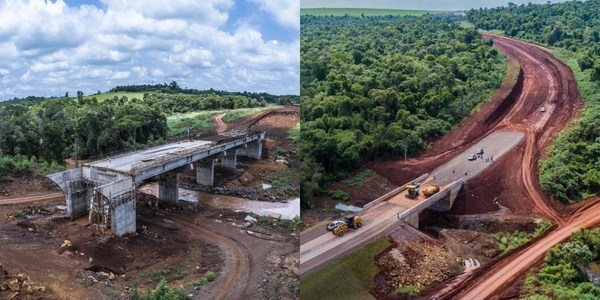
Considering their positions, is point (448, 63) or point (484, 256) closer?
point (484, 256)

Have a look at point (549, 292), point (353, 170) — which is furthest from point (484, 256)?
point (353, 170)

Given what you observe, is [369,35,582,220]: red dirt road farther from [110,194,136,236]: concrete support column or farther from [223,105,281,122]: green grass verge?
[223,105,281,122]: green grass verge

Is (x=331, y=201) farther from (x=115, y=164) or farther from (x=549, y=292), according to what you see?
(x=115, y=164)

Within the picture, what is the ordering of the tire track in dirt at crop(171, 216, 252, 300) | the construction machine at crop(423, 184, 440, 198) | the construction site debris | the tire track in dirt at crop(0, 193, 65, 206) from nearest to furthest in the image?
the construction machine at crop(423, 184, 440, 198)
the tire track in dirt at crop(171, 216, 252, 300)
the construction site debris
the tire track in dirt at crop(0, 193, 65, 206)

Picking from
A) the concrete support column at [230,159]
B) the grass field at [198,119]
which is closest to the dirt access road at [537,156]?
the concrete support column at [230,159]

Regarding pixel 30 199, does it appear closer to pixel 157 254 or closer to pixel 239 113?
pixel 157 254

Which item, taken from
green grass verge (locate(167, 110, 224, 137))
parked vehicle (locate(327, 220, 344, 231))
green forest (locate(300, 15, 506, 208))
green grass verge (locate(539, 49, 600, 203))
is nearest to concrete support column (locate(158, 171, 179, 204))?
green grass verge (locate(167, 110, 224, 137))

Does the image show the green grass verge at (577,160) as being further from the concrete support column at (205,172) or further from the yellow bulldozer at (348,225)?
the concrete support column at (205,172)
